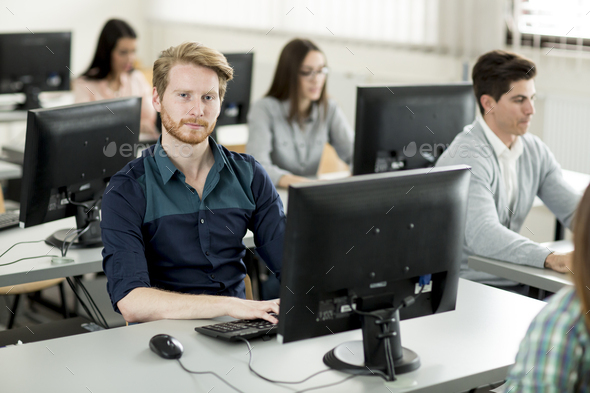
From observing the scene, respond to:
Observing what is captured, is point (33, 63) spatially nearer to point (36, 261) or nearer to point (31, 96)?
→ point (31, 96)

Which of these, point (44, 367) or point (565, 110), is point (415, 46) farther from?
point (44, 367)

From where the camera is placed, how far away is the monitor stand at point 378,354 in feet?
4.54

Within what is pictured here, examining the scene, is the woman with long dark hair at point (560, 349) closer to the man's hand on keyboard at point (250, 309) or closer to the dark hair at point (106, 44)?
the man's hand on keyboard at point (250, 309)

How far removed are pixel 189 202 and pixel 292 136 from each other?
5.57ft

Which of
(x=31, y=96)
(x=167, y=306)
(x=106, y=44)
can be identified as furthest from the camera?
(x=31, y=96)

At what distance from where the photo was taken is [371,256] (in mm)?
1364

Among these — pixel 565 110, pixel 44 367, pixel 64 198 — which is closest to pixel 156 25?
pixel 565 110

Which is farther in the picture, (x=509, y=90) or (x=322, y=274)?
(x=509, y=90)

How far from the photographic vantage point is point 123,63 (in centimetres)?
429

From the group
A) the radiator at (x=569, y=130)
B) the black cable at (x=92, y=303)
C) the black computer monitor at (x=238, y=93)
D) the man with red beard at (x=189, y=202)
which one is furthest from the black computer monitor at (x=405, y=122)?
the black computer monitor at (x=238, y=93)

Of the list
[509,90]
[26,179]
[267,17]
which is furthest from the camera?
[267,17]

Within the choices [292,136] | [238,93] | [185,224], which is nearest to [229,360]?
[185,224]

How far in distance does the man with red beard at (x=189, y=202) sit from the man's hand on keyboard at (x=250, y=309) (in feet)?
0.30

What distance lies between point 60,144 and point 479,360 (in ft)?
4.36
